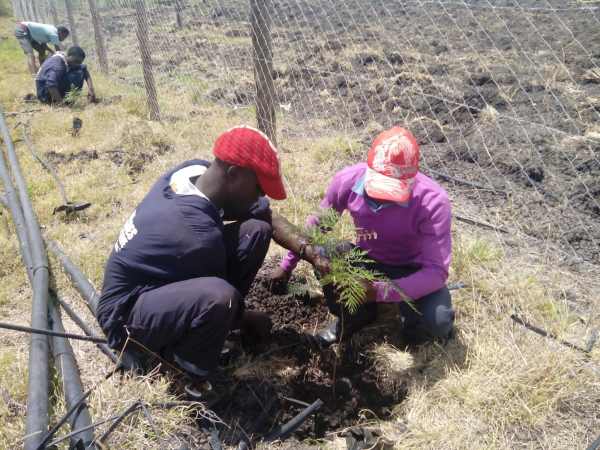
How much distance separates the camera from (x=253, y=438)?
6.26 feet

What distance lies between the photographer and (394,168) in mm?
1928

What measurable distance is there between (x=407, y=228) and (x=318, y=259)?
462 millimetres

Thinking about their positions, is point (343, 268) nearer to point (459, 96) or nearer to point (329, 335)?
point (329, 335)

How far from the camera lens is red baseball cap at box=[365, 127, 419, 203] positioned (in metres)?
1.89

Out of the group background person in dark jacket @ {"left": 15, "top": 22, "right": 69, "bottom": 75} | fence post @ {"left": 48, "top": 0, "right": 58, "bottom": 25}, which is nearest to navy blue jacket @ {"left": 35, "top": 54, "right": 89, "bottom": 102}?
background person in dark jacket @ {"left": 15, "top": 22, "right": 69, "bottom": 75}

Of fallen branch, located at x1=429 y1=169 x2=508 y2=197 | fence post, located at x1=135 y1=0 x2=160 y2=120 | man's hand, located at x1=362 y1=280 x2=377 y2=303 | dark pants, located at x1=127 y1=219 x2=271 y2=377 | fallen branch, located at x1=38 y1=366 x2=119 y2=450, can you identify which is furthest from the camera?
fence post, located at x1=135 y1=0 x2=160 y2=120

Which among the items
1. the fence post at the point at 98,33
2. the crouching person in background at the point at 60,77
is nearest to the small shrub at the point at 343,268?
the crouching person in background at the point at 60,77

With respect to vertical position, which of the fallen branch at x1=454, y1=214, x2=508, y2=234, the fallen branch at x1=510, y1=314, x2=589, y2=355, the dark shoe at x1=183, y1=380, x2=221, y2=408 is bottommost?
the fallen branch at x1=454, y1=214, x2=508, y2=234

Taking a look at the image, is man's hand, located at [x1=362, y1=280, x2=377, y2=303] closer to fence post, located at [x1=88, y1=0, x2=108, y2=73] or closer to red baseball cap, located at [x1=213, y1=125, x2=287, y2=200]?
red baseball cap, located at [x1=213, y1=125, x2=287, y2=200]

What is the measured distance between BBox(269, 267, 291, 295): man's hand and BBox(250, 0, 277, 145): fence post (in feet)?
5.42

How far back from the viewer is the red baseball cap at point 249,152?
1.80 meters

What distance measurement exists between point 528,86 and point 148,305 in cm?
563

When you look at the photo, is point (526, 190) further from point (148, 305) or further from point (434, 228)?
point (148, 305)

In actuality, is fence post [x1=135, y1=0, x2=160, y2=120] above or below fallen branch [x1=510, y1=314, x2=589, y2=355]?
above
